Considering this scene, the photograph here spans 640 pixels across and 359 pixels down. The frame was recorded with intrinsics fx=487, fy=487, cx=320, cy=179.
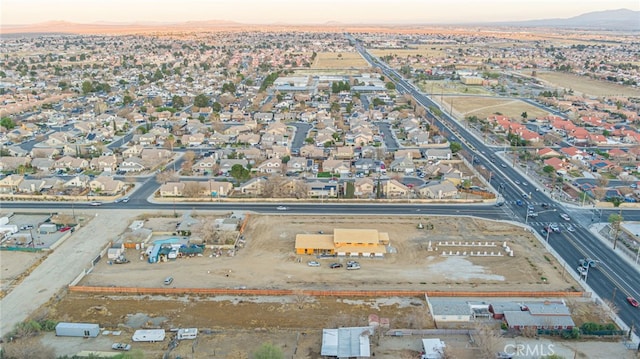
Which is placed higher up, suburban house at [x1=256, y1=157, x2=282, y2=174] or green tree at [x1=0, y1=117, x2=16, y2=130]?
green tree at [x1=0, y1=117, x2=16, y2=130]

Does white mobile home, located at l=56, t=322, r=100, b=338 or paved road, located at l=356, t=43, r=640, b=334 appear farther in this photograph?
paved road, located at l=356, t=43, r=640, b=334

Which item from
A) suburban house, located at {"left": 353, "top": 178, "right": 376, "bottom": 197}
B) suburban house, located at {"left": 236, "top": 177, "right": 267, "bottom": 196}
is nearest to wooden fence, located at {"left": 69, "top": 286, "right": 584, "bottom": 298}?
suburban house, located at {"left": 236, "top": 177, "right": 267, "bottom": 196}

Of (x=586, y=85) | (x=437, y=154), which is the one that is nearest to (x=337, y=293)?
(x=437, y=154)

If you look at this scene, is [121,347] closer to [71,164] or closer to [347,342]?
[347,342]

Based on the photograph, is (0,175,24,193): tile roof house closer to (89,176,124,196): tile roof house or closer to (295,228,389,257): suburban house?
(89,176,124,196): tile roof house

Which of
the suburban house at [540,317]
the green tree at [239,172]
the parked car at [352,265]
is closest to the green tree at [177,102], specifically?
the green tree at [239,172]

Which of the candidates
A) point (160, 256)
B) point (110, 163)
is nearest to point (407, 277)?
point (160, 256)

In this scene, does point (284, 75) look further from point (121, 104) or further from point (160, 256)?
point (160, 256)
